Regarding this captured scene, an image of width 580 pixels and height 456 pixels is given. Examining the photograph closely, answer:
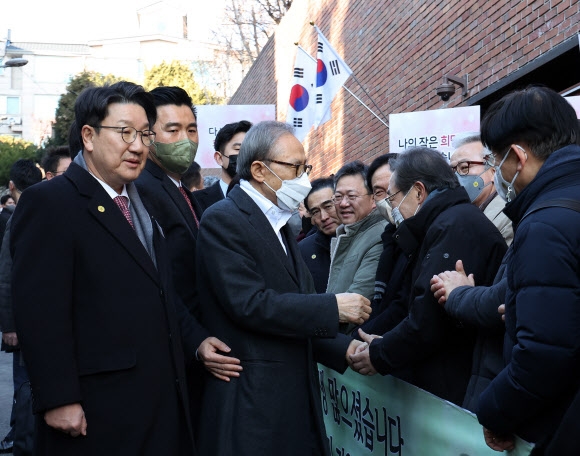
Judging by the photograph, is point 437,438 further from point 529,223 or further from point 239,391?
point 529,223

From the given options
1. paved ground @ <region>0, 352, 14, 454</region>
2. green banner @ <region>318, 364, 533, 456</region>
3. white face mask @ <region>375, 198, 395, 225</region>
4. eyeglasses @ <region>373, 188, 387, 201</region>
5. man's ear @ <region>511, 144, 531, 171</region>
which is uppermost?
man's ear @ <region>511, 144, 531, 171</region>

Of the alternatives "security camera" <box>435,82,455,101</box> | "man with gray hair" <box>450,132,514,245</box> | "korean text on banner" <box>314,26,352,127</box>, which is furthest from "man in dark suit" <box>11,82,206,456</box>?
"security camera" <box>435,82,455,101</box>

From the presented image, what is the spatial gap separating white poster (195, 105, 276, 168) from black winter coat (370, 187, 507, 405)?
658cm

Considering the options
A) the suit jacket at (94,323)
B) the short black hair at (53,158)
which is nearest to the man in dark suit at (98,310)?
the suit jacket at (94,323)

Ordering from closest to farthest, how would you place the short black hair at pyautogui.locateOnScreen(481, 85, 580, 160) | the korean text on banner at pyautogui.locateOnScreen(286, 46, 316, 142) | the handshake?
the short black hair at pyautogui.locateOnScreen(481, 85, 580, 160) → the handshake → the korean text on banner at pyautogui.locateOnScreen(286, 46, 316, 142)

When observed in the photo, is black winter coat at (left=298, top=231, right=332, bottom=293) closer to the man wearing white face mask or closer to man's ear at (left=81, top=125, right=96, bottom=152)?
the man wearing white face mask

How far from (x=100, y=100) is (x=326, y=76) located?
304 inches

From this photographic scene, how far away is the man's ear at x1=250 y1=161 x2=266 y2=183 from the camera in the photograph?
156 inches

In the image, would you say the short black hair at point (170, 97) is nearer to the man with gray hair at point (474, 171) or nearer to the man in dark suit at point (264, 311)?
the man in dark suit at point (264, 311)

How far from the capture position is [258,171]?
3.96 meters

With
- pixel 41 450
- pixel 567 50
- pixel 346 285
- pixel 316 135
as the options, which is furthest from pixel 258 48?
pixel 41 450

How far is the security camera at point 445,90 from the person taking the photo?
1068cm

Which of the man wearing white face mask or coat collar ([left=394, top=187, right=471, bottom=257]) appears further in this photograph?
coat collar ([left=394, top=187, right=471, bottom=257])

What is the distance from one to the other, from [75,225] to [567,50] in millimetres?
5896
